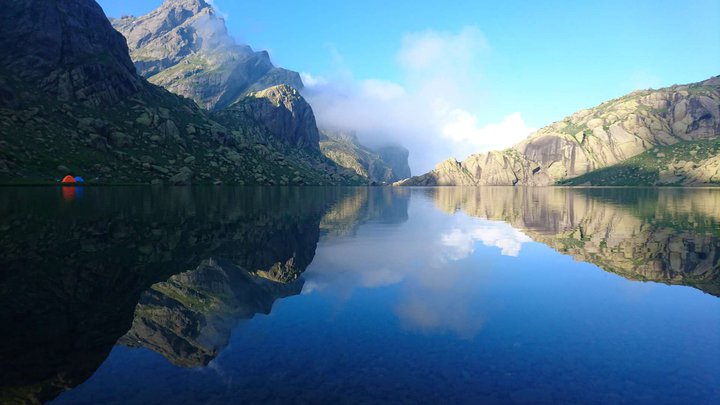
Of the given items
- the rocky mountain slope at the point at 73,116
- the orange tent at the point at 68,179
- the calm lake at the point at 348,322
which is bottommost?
the calm lake at the point at 348,322

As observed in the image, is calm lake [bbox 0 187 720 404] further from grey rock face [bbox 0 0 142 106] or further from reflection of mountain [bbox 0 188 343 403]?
grey rock face [bbox 0 0 142 106]

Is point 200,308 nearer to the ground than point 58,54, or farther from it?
nearer to the ground

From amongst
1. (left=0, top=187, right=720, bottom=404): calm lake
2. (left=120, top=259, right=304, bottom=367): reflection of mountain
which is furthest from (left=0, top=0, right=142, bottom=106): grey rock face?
(left=120, top=259, right=304, bottom=367): reflection of mountain

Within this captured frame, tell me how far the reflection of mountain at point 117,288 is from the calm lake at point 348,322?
11 centimetres

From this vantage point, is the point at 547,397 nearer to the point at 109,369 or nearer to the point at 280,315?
the point at 280,315

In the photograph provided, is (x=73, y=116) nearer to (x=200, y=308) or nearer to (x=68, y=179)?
(x=68, y=179)

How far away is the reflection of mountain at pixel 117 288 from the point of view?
11.5 m

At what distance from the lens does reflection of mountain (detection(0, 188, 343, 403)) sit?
454 inches

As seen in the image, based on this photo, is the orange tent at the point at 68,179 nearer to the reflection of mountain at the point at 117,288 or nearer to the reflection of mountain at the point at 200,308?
the reflection of mountain at the point at 117,288

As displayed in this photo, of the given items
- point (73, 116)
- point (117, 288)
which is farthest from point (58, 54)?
point (117, 288)

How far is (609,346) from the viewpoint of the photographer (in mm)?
12938

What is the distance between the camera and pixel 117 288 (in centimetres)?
1803

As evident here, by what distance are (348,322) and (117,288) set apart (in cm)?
1224

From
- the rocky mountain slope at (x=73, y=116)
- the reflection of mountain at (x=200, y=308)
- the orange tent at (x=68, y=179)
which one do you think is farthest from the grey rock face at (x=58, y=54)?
the reflection of mountain at (x=200, y=308)
